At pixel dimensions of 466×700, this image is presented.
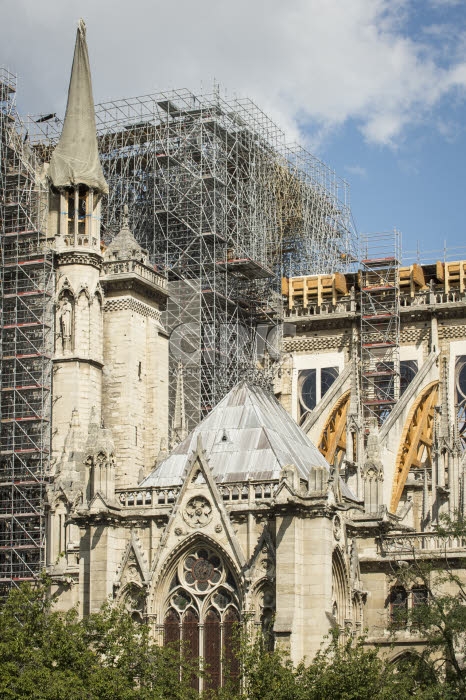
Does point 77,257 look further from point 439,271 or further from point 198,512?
point 198,512

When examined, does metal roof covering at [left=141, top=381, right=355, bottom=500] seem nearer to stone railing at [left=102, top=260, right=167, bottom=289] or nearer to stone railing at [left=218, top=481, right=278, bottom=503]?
stone railing at [left=218, top=481, right=278, bottom=503]

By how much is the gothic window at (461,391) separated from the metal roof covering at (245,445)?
23212 millimetres

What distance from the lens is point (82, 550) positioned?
4241 cm

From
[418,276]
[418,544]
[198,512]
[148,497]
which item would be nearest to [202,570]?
[198,512]

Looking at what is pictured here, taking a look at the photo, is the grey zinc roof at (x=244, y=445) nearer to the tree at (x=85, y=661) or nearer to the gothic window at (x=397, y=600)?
the gothic window at (x=397, y=600)

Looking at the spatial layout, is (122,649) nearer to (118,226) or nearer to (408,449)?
(408,449)

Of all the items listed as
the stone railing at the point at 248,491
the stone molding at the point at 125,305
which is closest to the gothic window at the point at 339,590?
the stone railing at the point at 248,491

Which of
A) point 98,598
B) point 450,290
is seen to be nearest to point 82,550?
point 98,598

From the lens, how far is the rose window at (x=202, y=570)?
40.8m

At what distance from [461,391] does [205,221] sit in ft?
44.6

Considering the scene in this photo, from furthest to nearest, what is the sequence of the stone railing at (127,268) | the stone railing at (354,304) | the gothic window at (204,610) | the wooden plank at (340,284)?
the wooden plank at (340,284)
the stone railing at (354,304)
the stone railing at (127,268)
the gothic window at (204,610)

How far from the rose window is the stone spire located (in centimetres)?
2556

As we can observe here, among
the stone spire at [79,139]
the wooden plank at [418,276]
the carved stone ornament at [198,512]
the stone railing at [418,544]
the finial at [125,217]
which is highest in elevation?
the stone spire at [79,139]

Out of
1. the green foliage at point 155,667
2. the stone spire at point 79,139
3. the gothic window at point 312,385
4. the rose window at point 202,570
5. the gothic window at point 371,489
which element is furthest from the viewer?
the gothic window at point 312,385
